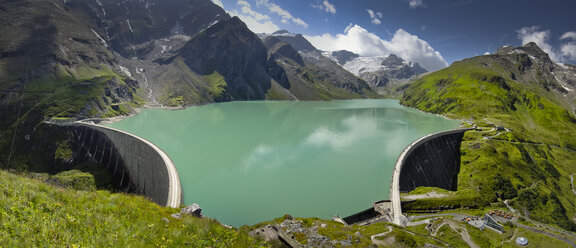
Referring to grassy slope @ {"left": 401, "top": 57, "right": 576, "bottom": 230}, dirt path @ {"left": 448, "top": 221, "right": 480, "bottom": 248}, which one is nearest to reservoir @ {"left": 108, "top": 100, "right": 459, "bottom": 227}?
dirt path @ {"left": 448, "top": 221, "right": 480, "bottom": 248}

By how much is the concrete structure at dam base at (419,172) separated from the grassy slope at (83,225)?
2153 cm

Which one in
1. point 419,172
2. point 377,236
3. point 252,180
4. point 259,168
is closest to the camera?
point 377,236

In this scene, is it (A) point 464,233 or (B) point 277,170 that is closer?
(A) point 464,233

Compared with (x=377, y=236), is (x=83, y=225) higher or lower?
higher

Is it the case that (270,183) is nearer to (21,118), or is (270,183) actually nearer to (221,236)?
(221,236)

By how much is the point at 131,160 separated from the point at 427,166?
202 feet

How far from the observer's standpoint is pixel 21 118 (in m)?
81.8

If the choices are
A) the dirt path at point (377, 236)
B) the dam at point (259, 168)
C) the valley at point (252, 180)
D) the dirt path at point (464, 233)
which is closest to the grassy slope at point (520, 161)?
the valley at point (252, 180)

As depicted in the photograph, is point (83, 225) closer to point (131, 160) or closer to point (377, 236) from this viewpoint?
point (377, 236)

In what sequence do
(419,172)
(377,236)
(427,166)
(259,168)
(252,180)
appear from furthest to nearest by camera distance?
(427,166)
(419,172)
(259,168)
(252,180)
(377,236)

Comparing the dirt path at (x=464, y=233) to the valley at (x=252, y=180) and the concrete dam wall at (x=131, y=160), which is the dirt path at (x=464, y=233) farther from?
the concrete dam wall at (x=131, y=160)

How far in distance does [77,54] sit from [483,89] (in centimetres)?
27136

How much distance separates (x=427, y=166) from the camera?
178 feet

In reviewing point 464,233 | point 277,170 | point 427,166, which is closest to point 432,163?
point 427,166
